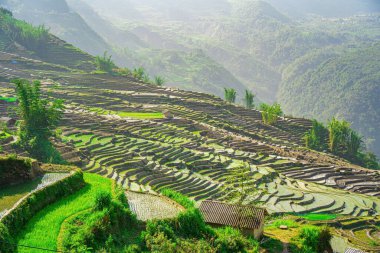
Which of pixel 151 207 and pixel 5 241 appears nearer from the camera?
pixel 5 241

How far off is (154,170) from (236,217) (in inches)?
655

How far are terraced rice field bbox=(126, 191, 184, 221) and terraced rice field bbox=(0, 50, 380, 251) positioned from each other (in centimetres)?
760

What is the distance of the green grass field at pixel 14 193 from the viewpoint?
15.0 metres

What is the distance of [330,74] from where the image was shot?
184 meters

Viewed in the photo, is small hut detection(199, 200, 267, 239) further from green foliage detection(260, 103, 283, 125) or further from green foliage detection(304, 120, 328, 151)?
green foliage detection(260, 103, 283, 125)

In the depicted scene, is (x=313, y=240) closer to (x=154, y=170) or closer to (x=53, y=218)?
(x=53, y=218)

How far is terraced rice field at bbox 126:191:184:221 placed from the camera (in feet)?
53.9

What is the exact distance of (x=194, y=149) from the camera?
157ft

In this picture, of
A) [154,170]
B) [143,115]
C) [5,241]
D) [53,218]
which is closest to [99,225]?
[53,218]

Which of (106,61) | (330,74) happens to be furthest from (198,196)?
(330,74)

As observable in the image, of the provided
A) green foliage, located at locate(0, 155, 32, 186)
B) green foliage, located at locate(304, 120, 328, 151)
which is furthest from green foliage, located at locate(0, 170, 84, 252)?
green foliage, located at locate(304, 120, 328, 151)

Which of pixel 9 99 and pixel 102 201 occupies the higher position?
pixel 102 201

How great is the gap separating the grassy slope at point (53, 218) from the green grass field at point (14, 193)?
1167 millimetres

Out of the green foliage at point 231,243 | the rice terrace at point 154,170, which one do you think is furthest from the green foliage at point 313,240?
the green foliage at point 231,243
